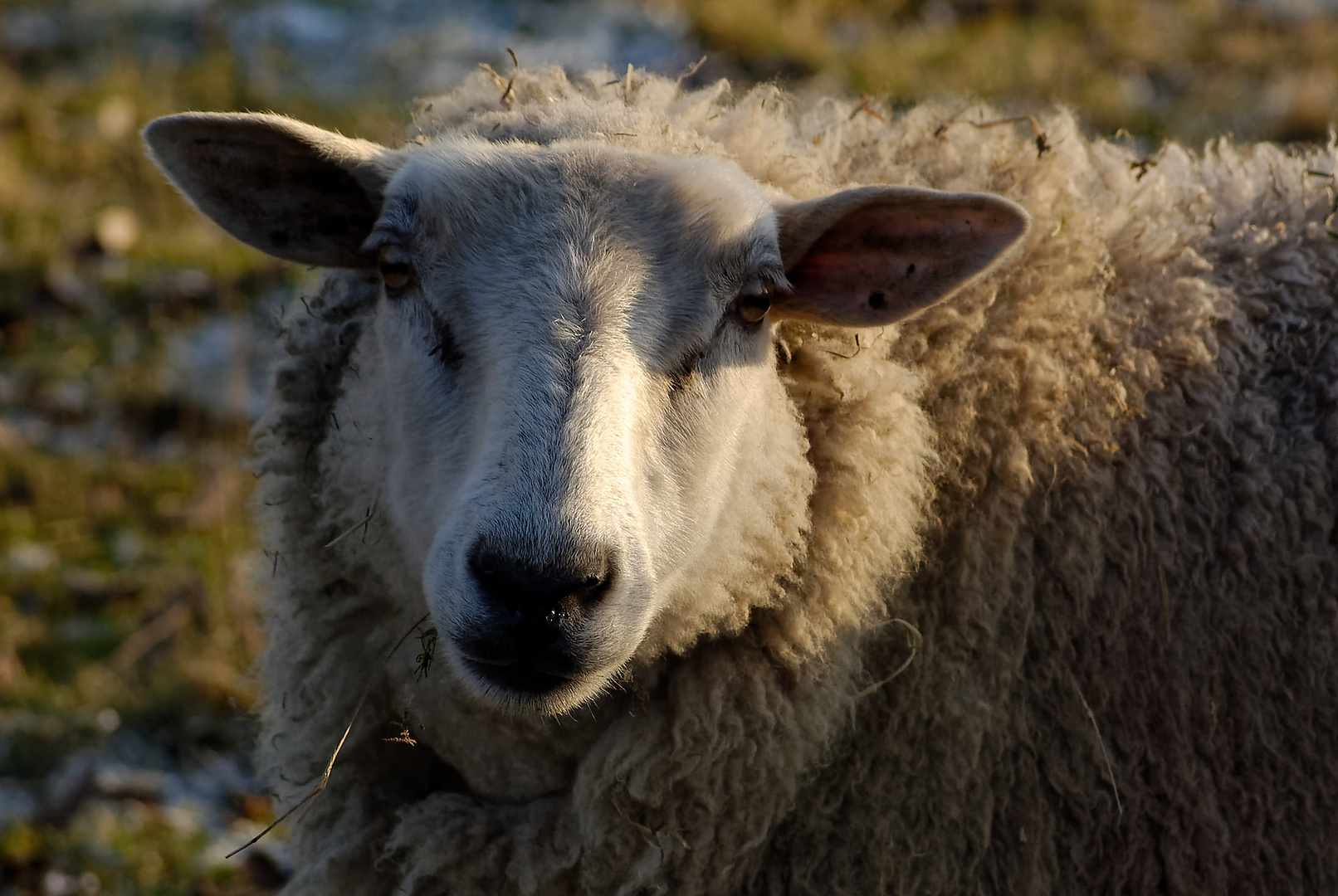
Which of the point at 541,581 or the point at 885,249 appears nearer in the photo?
the point at 541,581

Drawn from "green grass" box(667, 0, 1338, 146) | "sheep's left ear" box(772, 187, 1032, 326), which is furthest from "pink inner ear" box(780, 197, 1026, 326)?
"green grass" box(667, 0, 1338, 146)

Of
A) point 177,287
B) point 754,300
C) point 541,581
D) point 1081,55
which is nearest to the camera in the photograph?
point 541,581

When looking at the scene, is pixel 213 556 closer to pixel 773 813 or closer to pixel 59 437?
pixel 59 437

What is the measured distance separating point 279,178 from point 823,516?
1350 mm

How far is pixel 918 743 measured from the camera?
2.35 m

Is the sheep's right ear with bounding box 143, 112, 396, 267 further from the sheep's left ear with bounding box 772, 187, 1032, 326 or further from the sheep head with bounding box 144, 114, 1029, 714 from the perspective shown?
the sheep's left ear with bounding box 772, 187, 1032, 326

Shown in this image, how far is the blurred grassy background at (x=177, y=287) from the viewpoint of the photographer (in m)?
3.77

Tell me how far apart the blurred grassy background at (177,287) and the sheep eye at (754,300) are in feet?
4.56

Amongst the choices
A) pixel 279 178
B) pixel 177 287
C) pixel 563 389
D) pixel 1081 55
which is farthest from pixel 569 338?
pixel 1081 55

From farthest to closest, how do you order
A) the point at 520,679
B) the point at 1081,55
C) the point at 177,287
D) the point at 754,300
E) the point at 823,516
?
1. the point at 1081,55
2. the point at 177,287
3. the point at 823,516
4. the point at 754,300
5. the point at 520,679

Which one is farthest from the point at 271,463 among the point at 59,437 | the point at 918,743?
the point at 59,437

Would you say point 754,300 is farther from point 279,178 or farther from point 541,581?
point 279,178

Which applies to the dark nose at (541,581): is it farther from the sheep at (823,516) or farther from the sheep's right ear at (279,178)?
the sheep's right ear at (279,178)

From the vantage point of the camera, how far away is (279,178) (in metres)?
2.48
